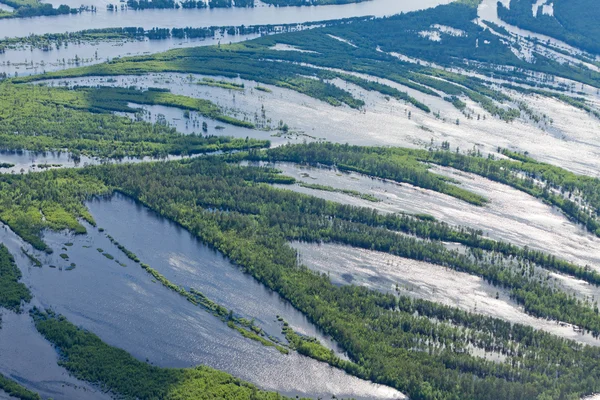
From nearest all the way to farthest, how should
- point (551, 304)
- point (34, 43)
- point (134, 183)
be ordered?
point (551, 304) → point (134, 183) → point (34, 43)

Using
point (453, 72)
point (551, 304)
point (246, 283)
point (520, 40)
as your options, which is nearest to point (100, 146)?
point (246, 283)

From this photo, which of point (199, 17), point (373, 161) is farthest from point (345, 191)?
point (199, 17)

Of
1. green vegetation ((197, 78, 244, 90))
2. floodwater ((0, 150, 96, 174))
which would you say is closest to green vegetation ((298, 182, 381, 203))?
floodwater ((0, 150, 96, 174))

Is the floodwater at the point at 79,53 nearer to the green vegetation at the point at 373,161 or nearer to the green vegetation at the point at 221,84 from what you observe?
the green vegetation at the point at 221,84

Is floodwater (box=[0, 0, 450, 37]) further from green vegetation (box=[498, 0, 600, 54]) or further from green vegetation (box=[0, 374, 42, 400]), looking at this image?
green vegetation (box=[0, 374, 42, 400])

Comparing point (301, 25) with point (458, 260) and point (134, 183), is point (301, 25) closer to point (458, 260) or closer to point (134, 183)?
point (134, 183)

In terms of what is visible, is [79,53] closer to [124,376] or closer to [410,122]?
[410,122]
